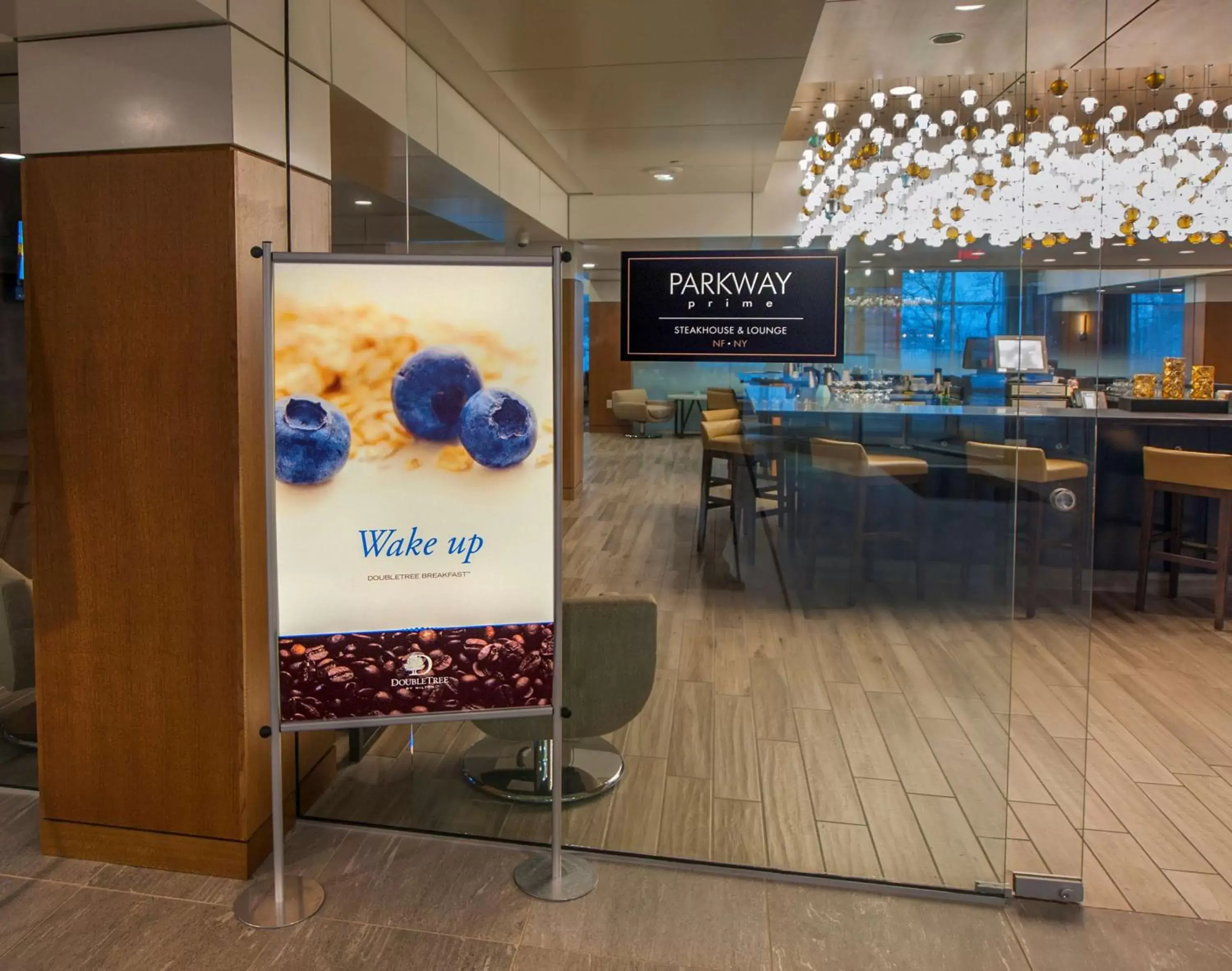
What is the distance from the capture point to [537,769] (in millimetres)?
3100

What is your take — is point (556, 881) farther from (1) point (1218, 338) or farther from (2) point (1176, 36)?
(1) point (1218, 338)

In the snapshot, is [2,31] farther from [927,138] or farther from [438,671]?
[927,138]

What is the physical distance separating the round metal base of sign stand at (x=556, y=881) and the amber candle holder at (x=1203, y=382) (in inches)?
207

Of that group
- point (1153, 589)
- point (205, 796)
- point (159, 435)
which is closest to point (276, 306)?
point (159, 435)

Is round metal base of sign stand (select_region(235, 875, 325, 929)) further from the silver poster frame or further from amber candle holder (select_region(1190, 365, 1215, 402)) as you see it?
amber candle holder (select_region(1190, 365, 1215, 402))

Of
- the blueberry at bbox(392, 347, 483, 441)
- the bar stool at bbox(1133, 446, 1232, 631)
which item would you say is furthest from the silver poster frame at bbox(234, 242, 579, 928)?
the bar stool at bbox(1133, 446, 1232, 631)

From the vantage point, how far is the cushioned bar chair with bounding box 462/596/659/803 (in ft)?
9.66

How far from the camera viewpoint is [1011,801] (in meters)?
2.85

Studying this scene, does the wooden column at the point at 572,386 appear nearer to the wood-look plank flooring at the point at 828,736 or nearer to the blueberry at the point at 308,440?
the wood-look plank flooring at the point at 828,736

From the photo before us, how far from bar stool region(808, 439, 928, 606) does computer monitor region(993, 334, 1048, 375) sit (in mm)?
358

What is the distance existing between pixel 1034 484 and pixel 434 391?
1737 mm

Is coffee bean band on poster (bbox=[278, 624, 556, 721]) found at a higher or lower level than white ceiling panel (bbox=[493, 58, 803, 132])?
lower

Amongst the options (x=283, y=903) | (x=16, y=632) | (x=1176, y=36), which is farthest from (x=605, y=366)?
(x=1176, y=36)

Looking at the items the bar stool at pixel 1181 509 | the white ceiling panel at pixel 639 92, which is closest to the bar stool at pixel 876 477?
the white ceiling panel at pixel 639 92
